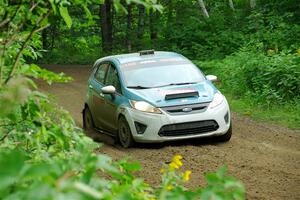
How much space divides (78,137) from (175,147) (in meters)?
6.99

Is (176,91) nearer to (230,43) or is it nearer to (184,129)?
(184,129)

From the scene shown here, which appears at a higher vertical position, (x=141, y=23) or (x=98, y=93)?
(x=98, y=93)

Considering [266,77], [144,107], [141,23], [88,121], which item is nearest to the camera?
[144,107]

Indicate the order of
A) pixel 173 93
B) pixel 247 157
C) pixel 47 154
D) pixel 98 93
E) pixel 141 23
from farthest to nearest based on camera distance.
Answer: pixel 141 23 < pixel 98 93 < pixel 173 93 < pixel 247 157 < pixel 47 154

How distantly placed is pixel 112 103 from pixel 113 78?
2.61 ft

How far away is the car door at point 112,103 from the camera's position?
448 inches

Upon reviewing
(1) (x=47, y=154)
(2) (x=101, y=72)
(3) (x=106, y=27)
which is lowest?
(3) (x=106, y=27)

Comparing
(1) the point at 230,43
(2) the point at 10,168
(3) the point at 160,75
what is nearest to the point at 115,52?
(1) the point at 230,43

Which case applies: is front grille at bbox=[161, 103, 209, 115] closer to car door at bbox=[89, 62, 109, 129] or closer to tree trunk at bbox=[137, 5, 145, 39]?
car door at bbox=[89, 62, 109, 129]

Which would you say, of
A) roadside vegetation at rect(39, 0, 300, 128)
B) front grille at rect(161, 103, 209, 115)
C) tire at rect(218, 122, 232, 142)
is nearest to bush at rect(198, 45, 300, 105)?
roadside vegetation at rect(39, 0, 300, 128)

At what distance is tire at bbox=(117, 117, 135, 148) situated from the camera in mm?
10875

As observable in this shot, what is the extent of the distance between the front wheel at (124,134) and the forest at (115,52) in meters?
1.00

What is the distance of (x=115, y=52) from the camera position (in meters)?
33.8

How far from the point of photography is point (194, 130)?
10641 mm
